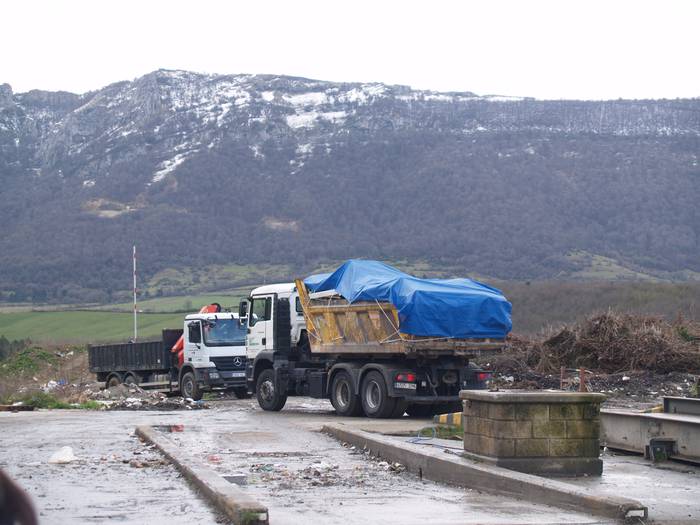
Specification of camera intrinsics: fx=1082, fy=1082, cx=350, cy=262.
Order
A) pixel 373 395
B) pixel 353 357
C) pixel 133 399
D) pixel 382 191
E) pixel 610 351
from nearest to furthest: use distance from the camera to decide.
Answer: pixel 373 395 < pixel 353 357 < pixel 610 351 < pixel 133 399 < pixel 382 191

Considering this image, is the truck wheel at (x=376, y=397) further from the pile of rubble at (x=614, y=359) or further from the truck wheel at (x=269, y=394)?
the pile of rubble at (x=614, y=359)

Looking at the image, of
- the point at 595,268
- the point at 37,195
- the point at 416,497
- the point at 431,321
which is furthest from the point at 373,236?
the point at 416,497

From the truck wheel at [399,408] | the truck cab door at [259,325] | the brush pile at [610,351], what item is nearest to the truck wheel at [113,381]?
the truck cab door at [259,325]

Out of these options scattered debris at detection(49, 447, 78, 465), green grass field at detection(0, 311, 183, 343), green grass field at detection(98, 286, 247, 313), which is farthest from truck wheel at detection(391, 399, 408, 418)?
green grass field at detection(98, 286, 247, 313)

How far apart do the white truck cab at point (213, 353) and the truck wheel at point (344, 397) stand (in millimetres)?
9806

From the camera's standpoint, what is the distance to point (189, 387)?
108 ft

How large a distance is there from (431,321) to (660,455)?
8.46 metres

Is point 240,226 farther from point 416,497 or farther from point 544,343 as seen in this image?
point 416,497

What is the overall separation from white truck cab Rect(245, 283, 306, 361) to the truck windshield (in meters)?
6.42

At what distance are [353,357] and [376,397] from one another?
1.52 meters

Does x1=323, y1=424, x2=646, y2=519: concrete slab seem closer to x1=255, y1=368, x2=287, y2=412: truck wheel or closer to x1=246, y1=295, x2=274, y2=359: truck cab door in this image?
x1=255, y1=368, x2=287, y2=412: truck wheel

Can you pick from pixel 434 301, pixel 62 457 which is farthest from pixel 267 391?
pixel 62 457

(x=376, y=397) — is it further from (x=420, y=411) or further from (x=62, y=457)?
(x=62, y=457)

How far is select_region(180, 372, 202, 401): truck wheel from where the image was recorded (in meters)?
32.4
